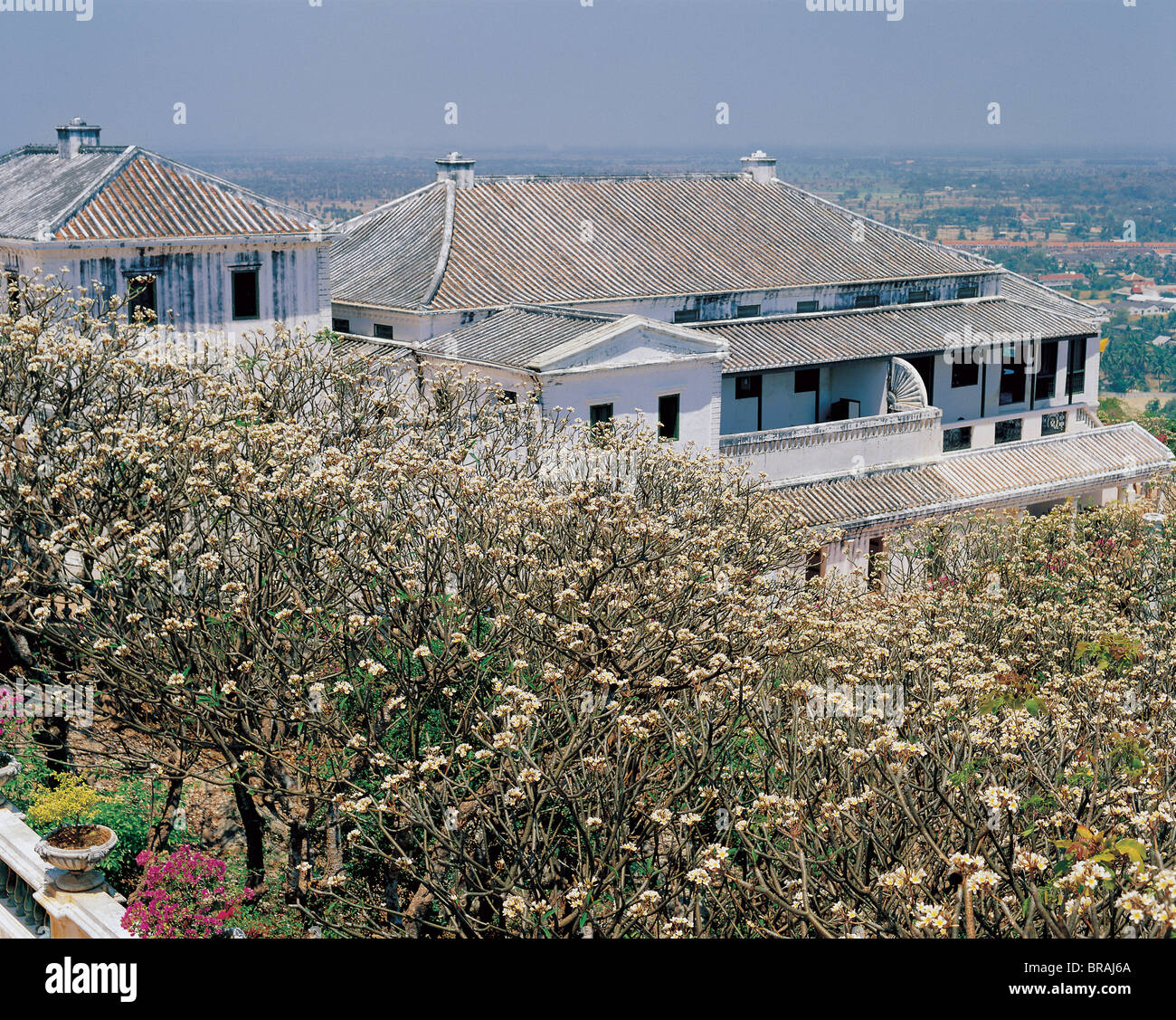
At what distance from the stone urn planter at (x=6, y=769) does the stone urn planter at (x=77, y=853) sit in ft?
6.35

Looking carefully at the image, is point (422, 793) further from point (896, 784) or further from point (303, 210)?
point (303, 210)

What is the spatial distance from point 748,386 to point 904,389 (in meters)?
4.09

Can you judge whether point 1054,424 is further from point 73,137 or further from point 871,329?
point 73,137

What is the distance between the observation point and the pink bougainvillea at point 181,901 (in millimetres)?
11812

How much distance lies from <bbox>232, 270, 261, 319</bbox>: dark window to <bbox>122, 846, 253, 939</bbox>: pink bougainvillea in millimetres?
18315

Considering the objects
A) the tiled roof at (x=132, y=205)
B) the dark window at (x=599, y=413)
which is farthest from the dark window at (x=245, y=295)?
the dark window at (x=599, y=413)

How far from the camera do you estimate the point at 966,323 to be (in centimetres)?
3925

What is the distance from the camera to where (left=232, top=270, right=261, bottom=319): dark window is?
29328 millimetres

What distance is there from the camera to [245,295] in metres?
29.5

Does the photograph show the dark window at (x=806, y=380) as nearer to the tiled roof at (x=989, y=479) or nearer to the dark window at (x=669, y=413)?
the tiled roof at (x=989, y=479)

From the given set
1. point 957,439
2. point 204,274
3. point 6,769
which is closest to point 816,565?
point 957,439

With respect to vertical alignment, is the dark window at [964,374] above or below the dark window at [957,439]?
above
